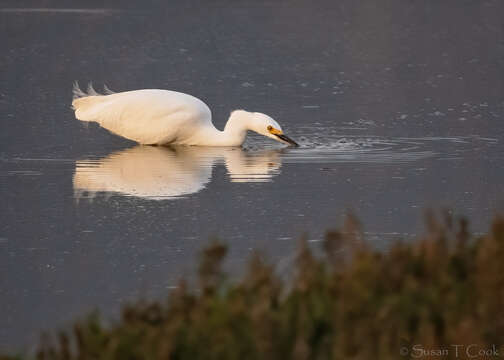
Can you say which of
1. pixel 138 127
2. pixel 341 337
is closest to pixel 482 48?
pixel 138 127

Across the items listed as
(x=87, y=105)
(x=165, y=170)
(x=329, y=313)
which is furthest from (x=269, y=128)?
(x=329, y=313)

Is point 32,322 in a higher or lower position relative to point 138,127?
lower

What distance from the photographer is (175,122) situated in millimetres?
12711

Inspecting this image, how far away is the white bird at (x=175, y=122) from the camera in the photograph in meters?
12.7

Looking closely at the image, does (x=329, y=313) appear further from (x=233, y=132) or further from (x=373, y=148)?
(x=233, y=132)

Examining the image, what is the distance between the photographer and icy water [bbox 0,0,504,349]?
7.89 meters

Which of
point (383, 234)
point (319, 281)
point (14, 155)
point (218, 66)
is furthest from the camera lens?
point (218, 66)

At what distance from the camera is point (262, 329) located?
4.37m

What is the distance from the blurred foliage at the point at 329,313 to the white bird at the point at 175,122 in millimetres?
7179

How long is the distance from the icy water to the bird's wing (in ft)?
0.68

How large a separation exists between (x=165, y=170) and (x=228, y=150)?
156cm

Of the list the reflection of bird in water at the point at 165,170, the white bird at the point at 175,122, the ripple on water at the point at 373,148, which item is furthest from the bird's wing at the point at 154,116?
the ripple on water at the point at 373,148

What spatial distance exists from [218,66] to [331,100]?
146 inches

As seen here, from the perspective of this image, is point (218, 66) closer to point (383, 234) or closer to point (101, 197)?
point (101, 197)
